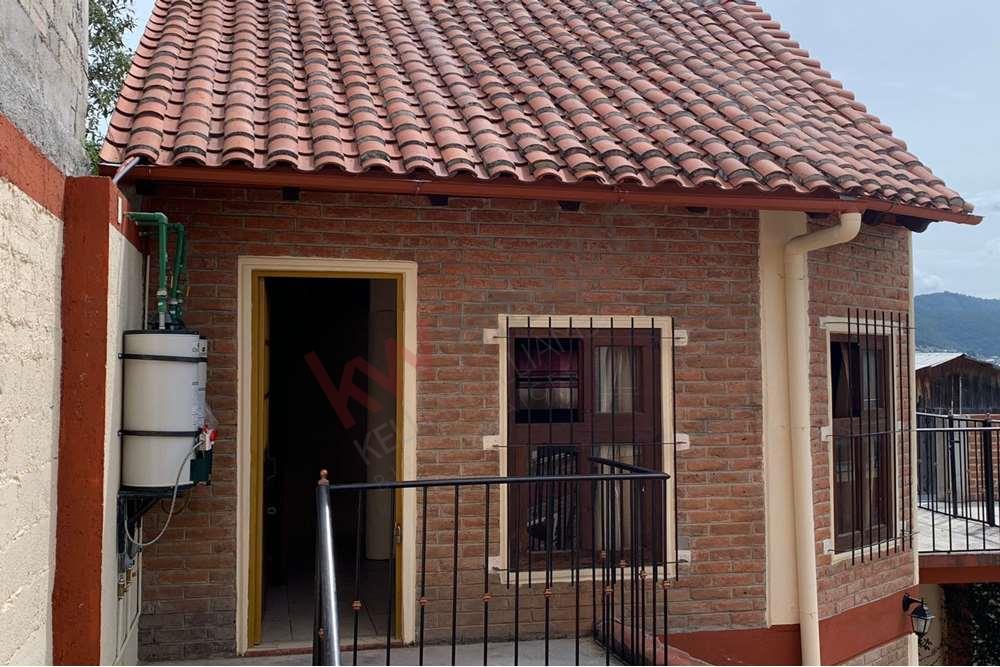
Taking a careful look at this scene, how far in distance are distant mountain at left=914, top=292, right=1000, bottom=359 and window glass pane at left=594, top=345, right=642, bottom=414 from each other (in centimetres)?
3647

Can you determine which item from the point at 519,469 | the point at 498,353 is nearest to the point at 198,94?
the point at 498,353

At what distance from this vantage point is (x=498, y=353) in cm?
515

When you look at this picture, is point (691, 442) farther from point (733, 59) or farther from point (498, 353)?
point (733, 59)

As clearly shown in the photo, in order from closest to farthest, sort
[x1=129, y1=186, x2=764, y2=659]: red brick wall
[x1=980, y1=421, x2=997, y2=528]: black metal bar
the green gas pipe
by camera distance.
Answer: the green gas pipe → [x1=129, y1=186, x2=764, y2=659]: red brick wall → [x1=980, y1=421, x2=997, y2=528]: black metal bar

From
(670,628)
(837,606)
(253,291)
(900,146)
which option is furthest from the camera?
(900,146)

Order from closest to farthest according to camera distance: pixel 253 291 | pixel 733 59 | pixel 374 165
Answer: pixel 374 165, pixel 253 291, pixel 733 59

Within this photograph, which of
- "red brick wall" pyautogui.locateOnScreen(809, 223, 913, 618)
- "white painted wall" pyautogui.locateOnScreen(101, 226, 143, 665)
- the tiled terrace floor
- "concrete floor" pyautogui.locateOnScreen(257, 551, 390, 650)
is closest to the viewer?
"white painted wall" pyautogui.locateOnScreen(101, 226, 143, 665)

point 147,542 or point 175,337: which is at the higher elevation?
point 175,337

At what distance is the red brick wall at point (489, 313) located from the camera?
4746 millimetres

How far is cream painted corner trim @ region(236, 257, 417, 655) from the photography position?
4781mm

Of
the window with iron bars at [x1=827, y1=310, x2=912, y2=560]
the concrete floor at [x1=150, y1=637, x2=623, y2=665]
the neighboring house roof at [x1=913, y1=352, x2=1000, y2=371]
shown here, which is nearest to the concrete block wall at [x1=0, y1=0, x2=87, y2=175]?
the concrete floor at [x1=150, y1=637, x2=623, y2=665]

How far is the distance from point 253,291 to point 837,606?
14.0ft

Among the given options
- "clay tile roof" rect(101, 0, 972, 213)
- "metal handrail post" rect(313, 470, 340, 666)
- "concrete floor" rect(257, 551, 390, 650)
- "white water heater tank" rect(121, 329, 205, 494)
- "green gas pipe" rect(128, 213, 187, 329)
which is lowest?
"concrete floor" rect(257, 551, 390, 650)

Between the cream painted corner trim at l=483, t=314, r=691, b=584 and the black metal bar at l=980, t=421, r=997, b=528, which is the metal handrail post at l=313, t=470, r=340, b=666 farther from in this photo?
the black metal bar at l=980, t=421, r=997, b=528
